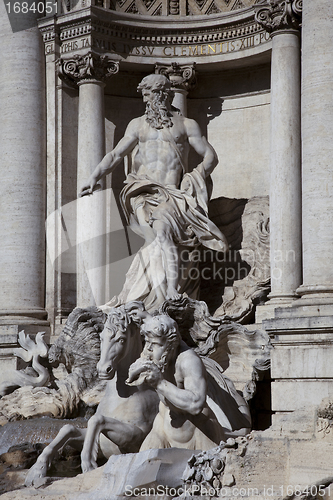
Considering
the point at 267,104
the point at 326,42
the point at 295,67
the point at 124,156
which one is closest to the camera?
the point at 326,42

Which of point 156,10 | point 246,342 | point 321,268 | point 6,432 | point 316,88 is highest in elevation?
point 156,10

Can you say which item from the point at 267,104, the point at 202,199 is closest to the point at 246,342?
the point at 202,199

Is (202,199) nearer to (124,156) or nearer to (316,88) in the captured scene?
(124,156)

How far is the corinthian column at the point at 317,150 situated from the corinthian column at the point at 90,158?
394cm

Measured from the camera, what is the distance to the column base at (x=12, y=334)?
12234 millimetres

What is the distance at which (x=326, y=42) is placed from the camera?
10602mm

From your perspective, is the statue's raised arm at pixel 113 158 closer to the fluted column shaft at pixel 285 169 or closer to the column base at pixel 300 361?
the fluted column shaft at pixel 285 169

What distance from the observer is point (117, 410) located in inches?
315

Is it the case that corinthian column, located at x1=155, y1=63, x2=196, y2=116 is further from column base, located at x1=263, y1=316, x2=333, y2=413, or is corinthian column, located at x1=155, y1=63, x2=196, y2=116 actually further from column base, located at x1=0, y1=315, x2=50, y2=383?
column base, located at x1=263, y1=316, x2=333, y2=413

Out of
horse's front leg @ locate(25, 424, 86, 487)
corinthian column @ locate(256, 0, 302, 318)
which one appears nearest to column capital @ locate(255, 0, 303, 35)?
corinthian column @ locate(256, 0, 302, 318)

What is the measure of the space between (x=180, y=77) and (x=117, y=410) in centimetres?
737

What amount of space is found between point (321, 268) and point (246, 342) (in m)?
1.42

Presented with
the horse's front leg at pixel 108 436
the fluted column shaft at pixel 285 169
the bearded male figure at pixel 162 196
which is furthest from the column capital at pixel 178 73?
the horse's front leg at pixel 108 436

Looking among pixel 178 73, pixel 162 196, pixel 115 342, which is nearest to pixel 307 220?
pixel 162 196
